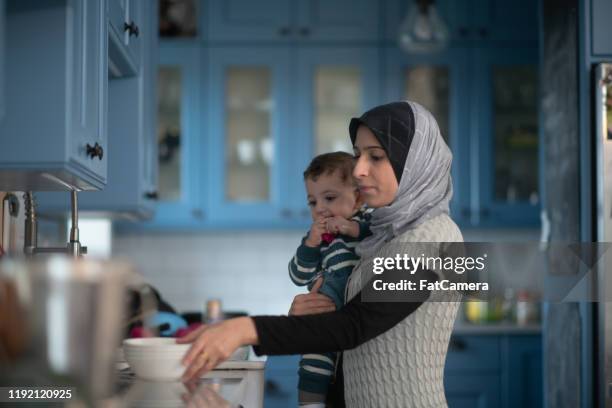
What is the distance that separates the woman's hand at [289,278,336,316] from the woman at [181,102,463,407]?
0.40 ft

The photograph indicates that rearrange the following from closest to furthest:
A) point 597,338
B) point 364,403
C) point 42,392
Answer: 1. point 42,392
2. point 364,403
3. point 597,338

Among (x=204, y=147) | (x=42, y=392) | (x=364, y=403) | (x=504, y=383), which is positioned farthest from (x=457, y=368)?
(x=42, y=392)

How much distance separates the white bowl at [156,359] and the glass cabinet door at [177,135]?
2674 millimetres

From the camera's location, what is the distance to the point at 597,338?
2.91 metres

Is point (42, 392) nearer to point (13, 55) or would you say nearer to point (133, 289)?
point (13, 55)

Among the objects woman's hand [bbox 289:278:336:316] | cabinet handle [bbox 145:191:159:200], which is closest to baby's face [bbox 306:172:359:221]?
woman's hand [bbox 289:278:336:316]

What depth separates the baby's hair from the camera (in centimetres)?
229

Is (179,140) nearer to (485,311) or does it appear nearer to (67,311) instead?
(485,311)

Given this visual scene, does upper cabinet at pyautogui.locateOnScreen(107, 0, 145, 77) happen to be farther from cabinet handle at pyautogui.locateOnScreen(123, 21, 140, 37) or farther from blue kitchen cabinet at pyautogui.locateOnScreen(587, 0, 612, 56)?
blue kitchen cabinet at pyautogui.locateOnScreen(587, 0, 612, 56)

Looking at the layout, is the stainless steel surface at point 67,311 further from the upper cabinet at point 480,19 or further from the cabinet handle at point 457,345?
the upper cabinet at point 480,19

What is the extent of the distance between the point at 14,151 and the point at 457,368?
110 inches

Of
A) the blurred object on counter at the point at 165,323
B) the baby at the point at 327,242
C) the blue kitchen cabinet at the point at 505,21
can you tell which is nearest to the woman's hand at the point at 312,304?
the baby at the point at 327,242

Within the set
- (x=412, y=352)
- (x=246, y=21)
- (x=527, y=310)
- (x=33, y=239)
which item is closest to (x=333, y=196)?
(x=412, y=352)

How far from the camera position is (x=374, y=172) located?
6.02 ft
